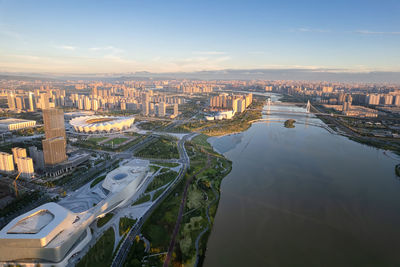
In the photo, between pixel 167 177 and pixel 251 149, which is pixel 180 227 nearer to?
pixel 167 177

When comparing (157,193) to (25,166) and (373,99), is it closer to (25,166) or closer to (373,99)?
(25,166)

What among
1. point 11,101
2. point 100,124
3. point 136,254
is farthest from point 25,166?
point 11,101

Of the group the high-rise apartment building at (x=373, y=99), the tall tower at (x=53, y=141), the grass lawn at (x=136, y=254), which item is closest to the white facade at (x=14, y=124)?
the tall tower at (x=53, y=141)

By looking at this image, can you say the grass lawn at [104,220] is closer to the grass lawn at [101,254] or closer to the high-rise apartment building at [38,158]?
the grass lawn at [101,254]

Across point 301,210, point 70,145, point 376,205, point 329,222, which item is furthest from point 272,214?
point 70,145

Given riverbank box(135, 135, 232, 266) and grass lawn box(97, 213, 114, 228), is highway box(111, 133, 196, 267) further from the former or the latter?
grass lawn box(97, 213, 114, 228)
